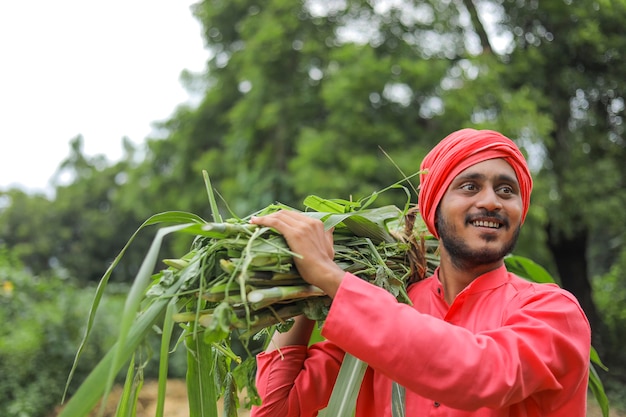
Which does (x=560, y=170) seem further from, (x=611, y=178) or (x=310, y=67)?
(x=310, y=67)

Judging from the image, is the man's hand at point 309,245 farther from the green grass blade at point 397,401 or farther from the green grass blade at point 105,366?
the green grass blade at point 397,401

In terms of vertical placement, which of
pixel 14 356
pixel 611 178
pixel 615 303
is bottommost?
pixel 615 303

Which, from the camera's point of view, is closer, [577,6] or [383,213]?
[383,213]

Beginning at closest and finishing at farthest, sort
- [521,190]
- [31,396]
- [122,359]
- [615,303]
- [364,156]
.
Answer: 1. [122,359]
2. [521,190]
3. [31,396]
4. [364,156]
5. [615,303]

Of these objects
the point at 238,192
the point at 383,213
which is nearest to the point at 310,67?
the point at 238,192

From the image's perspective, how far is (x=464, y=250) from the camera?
1.57 meters

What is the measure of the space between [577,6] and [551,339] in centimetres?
780

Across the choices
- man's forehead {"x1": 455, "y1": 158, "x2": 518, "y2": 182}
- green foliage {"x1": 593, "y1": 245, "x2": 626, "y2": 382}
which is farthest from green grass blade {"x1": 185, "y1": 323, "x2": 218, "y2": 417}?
green foliage {"x1": 593, "y1": 245, "x2": 626, "y2": 382}

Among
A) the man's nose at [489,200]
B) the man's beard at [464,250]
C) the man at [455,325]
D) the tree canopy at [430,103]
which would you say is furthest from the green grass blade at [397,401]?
the tree canopy at [430,103]

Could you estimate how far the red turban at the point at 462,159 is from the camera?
1.58m

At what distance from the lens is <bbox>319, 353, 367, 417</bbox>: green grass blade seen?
57.7 inches

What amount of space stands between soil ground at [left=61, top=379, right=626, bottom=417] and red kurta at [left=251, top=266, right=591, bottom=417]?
6154 millimetres

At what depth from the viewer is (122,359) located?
120 cm

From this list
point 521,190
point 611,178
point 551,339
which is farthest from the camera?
point 611,178
